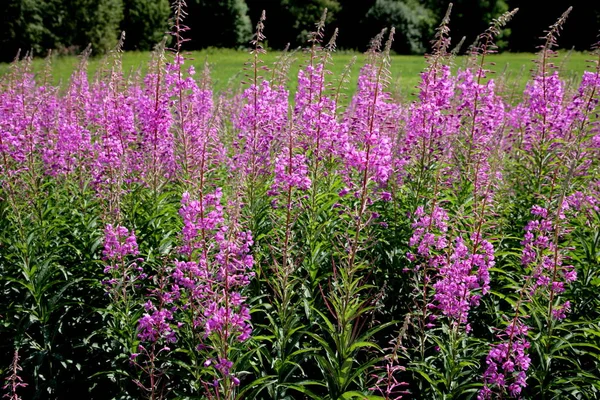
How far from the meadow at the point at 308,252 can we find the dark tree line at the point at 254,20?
3653cm

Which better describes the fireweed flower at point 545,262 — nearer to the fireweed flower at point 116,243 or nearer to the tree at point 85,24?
the fireweed flower at point 116,243

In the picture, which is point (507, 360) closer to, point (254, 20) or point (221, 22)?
point (221, 22)

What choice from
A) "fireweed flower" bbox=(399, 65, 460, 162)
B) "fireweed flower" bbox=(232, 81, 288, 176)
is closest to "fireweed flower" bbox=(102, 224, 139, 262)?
"fireweed flower" bbox=(232, 81, 288, 176)

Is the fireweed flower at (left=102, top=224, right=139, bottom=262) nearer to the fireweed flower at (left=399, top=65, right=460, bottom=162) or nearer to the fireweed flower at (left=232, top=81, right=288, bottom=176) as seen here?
the fireweed flower at (left=232, top=81, right=288, bottom=176)

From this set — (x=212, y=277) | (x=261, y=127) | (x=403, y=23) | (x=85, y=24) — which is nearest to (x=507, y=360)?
(x=212, y=277)

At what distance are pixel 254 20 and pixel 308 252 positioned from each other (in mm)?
58923

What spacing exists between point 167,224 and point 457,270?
273 cm

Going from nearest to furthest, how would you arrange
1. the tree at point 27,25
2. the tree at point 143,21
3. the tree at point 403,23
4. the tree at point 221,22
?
1. the tree at point 27,25
2. the tree at point 143,21
3. the tree at point 403,23
4. the tree at point 221,22

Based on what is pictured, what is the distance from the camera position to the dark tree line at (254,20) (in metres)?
40.2

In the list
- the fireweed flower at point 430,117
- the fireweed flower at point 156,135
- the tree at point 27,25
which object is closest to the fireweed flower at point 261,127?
the fireweed flower at point 156,135

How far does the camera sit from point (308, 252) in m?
4.91

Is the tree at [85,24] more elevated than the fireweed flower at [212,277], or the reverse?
the tree at [85,24]

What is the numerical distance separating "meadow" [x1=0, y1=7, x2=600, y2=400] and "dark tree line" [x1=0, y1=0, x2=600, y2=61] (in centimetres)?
3653

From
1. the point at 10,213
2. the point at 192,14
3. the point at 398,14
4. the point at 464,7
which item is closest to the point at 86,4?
the point at 192,14
